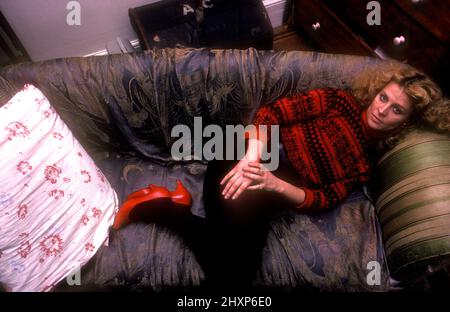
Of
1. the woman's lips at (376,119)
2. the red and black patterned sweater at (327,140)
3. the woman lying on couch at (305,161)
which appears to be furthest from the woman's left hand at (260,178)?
the woman's lips at (376,119)

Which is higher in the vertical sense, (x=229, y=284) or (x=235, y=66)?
(x=235, y=66)

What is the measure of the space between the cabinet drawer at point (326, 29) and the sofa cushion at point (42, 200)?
136 centimetres

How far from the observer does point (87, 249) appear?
3.61ft

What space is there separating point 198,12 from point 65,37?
0.72 metres

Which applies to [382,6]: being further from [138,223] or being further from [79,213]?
[79,213]

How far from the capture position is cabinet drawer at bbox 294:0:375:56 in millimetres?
1721

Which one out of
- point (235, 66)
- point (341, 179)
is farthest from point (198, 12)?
point (341, 179)

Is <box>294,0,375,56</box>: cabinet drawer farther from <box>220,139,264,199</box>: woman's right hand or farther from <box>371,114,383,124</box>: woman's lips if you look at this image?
<box>220,139,264,199</box>: woman's right hand

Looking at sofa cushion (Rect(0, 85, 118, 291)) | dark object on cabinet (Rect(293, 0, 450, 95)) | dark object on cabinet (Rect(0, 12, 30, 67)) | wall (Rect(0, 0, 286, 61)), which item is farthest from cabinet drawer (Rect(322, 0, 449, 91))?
dark object on cabinet (Rect(0, 12, 30, 67))

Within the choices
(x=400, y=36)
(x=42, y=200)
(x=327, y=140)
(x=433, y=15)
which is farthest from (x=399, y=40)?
(x=42, y=200)

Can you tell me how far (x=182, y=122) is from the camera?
1.35 m

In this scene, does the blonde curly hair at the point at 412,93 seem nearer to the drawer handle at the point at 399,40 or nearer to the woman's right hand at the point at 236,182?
the drawer handle at the point at 399,40

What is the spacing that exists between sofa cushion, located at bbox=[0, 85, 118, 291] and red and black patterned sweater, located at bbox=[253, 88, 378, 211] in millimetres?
634

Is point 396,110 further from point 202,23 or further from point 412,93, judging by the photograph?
point 202,23
